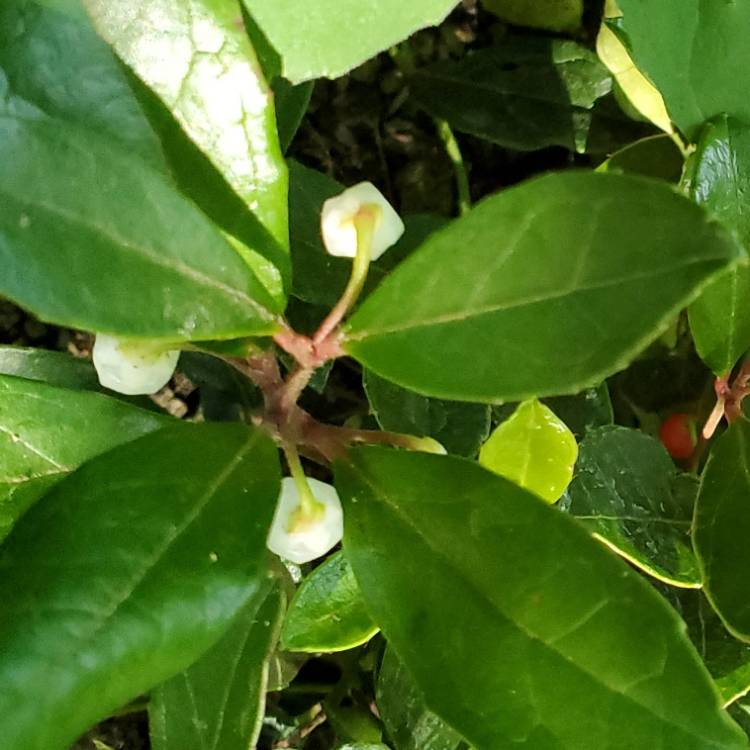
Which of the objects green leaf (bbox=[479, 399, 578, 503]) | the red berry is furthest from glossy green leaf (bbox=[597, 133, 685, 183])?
green leaf (bbox=[479, 399, 578, 503])

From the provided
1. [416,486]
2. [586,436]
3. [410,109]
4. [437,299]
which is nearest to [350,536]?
[416,486]

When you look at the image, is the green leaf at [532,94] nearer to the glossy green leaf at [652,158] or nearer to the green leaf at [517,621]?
the glossy green leaf at [652,158]

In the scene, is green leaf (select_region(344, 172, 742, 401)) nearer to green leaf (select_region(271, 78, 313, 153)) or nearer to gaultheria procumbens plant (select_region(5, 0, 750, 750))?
gaultheria procumbens plant (select_region(5, 0, 750, 750))

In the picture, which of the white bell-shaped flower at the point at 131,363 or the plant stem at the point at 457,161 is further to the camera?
the plant stem at the point at 457,161

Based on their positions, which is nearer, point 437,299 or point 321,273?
point 437,299

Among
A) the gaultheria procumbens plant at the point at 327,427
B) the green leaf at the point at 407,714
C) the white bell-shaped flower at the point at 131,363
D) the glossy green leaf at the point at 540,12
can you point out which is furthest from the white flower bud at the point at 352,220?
the glossy green leaf at the point at 540,12

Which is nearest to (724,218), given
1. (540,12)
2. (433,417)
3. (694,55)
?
(694,55)

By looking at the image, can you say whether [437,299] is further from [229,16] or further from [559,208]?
[229,16]
